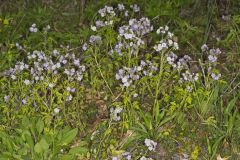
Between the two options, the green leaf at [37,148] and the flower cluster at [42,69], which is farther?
the flower cluster at [42,69]

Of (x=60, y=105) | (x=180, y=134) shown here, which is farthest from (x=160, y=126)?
(x=60, y=105)

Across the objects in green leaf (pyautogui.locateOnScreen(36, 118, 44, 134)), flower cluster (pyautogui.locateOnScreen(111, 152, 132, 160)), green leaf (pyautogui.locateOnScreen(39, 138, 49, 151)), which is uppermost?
green leaf (pyautogui.locateOnScreen(39, 138, 49, 151))

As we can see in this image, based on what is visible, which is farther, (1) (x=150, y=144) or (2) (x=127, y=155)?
(2) (x=127, y=155)

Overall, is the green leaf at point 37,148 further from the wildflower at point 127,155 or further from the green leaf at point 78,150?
the wildflower at point 127,155

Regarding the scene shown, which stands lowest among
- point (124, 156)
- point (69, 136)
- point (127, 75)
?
point (124, 156)

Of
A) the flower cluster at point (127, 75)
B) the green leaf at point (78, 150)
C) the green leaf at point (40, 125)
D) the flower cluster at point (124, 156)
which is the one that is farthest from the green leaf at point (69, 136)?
the flower cluster at point (127, 75)

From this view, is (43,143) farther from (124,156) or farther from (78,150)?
(124,156)

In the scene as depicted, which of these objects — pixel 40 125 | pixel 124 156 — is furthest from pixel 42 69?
pixel 124 156

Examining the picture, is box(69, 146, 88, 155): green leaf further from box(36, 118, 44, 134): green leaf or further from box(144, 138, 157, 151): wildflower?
box(144, 138, 157, 151): wildflower

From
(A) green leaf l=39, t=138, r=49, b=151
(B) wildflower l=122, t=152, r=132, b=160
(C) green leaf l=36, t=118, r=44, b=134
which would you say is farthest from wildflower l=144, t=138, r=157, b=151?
(C) green leaf l=36, t=118, r=44, b=134
